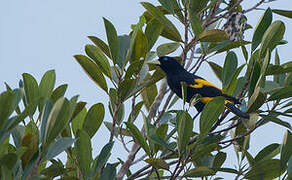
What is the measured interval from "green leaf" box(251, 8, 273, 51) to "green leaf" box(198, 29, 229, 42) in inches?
7.0

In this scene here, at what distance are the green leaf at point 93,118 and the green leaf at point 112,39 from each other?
0.88 feet

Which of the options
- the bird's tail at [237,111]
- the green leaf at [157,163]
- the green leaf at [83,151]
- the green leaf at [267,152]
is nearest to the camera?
A: the green leaf at [83,151]

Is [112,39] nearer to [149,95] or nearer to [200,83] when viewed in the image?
[149,95]

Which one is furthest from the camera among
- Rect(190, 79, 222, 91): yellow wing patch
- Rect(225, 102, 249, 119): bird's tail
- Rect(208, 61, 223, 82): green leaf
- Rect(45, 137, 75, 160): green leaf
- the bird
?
Rect(190, 79, 222, 91): yellow wing patch

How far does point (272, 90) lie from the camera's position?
8.31ft

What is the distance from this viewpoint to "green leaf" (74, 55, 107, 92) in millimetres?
2613

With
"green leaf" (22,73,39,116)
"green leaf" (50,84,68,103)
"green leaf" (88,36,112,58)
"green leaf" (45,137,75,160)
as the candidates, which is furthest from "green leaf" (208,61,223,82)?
"green leaf" (45,137,75,160)

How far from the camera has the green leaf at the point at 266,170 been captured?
252 centimetres

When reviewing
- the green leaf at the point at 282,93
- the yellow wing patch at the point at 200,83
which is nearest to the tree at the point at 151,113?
the green leaf at the point at 282,93

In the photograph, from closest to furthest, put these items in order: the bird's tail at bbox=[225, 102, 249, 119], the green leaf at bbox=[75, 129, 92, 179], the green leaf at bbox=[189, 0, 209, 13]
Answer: the green leaf at bbox=[75, 129, 92, 179] → the bird's tail at bbox=[225, 102, 249, 119] → the green leaf at bbox=[189, 0, 209, 13]

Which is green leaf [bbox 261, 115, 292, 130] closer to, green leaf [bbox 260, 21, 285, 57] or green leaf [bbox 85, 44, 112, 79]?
green leaf [bbox 260, 21, 285, 57]

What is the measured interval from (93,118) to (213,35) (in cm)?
90

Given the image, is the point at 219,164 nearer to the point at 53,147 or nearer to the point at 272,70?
the point at 272,70

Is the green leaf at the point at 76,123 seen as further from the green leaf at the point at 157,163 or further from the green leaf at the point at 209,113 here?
the green leaf at the point at 209,113
